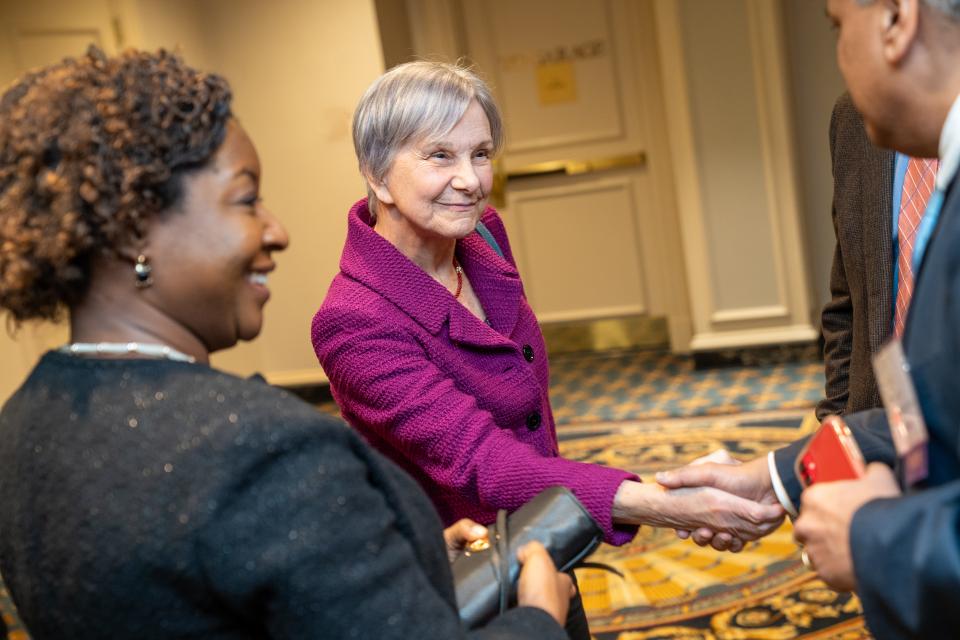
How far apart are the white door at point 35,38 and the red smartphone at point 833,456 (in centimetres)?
524

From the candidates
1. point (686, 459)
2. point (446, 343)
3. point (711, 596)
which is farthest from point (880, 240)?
point (686, 459)

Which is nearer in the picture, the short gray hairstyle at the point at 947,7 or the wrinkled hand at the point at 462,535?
the short gray hairstyle at the point at 947,7

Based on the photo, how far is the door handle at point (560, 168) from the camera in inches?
289

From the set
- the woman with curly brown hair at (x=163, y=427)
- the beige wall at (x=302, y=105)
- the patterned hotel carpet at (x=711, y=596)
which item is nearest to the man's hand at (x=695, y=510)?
the woman with curly brown hair at (x=163, y=427)

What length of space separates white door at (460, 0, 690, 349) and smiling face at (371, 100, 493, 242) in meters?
5.24

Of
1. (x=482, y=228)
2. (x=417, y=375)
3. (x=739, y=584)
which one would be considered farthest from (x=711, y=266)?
(x=417, y=375)

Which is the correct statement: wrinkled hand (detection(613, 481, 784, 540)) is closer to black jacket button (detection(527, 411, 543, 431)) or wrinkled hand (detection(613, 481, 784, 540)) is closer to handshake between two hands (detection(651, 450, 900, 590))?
handshake between two hands (detection(651, 450, 900, 590))

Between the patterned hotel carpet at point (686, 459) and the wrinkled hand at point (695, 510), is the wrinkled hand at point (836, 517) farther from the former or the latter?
the patterned hotel carpet at point (686, 459)

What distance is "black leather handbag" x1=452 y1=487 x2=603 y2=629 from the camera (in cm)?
143

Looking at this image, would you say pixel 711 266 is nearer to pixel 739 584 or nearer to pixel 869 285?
pixel 739 584

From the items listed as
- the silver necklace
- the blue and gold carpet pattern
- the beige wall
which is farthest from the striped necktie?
the beige wall

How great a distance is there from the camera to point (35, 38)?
6355 mm

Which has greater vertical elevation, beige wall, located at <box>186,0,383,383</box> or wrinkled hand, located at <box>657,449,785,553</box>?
beige wall, located at <box>186,0,383,383</box>

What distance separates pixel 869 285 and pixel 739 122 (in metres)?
4.36
